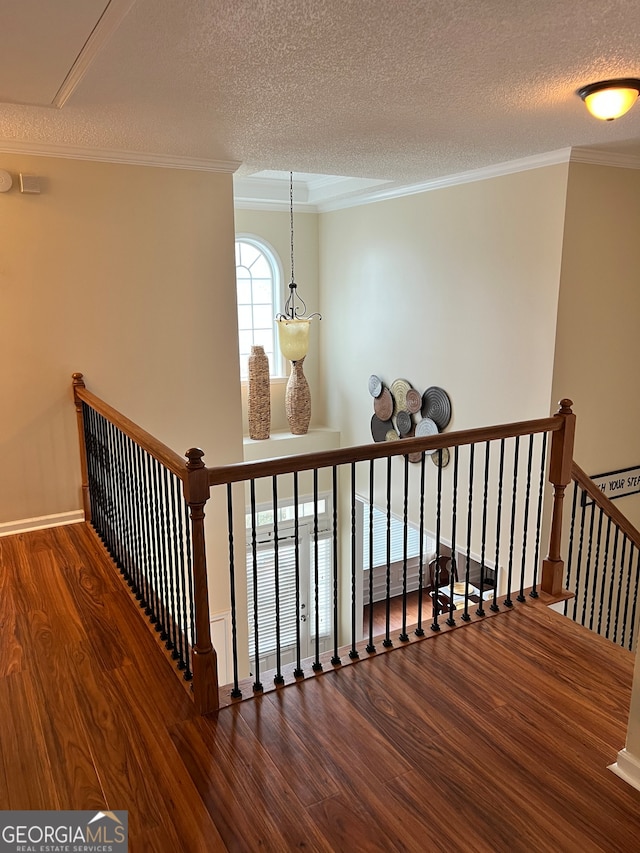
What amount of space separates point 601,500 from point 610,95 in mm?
2152

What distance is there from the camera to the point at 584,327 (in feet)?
15.9

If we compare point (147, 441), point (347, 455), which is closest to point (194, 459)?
point (147, 441)

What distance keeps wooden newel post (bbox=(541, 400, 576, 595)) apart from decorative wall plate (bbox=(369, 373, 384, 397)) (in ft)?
11.6

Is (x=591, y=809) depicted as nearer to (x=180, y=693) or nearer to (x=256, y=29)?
(x=180, y=693)

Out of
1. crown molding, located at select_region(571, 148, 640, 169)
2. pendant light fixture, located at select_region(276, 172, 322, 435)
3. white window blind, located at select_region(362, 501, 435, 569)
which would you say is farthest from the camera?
white window blind, located at select_region(362, 501, 435, 569)

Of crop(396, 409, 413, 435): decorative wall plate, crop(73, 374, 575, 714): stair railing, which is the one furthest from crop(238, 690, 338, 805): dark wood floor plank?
crop(396, 409, 413, 435): decorative wall plate

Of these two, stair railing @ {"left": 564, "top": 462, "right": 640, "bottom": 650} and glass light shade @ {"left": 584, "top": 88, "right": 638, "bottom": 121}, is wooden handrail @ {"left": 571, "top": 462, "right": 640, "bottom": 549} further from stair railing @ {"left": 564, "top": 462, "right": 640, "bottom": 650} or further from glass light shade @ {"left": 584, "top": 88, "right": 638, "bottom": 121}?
glass light shade @ {"left": 584, "top": 88, "right": 638, "bottom": 121}

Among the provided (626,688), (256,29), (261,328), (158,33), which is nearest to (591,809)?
(626,688)

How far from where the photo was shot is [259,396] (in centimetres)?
688

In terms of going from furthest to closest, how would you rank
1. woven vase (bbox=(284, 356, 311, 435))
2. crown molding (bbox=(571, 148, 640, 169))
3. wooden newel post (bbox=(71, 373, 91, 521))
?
woven vase (bbox=(284, 356, 311, 435)) < crown molding (bbox=(571, 148, 640, 169)) < wooden newel post (bbox=(71, 373, 91, 521))

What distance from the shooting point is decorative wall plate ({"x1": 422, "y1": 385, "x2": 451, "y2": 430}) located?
5789 millimetres

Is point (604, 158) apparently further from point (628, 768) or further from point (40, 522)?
point (40, 522)

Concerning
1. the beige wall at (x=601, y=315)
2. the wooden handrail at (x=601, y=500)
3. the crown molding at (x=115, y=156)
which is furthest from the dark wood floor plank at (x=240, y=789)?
the beige wall at (x=601, y=315)

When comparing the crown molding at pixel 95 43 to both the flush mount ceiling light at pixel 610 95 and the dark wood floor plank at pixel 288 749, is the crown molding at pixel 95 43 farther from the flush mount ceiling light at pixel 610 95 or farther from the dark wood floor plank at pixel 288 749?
the dark wood floor plank at pixel 288 749
